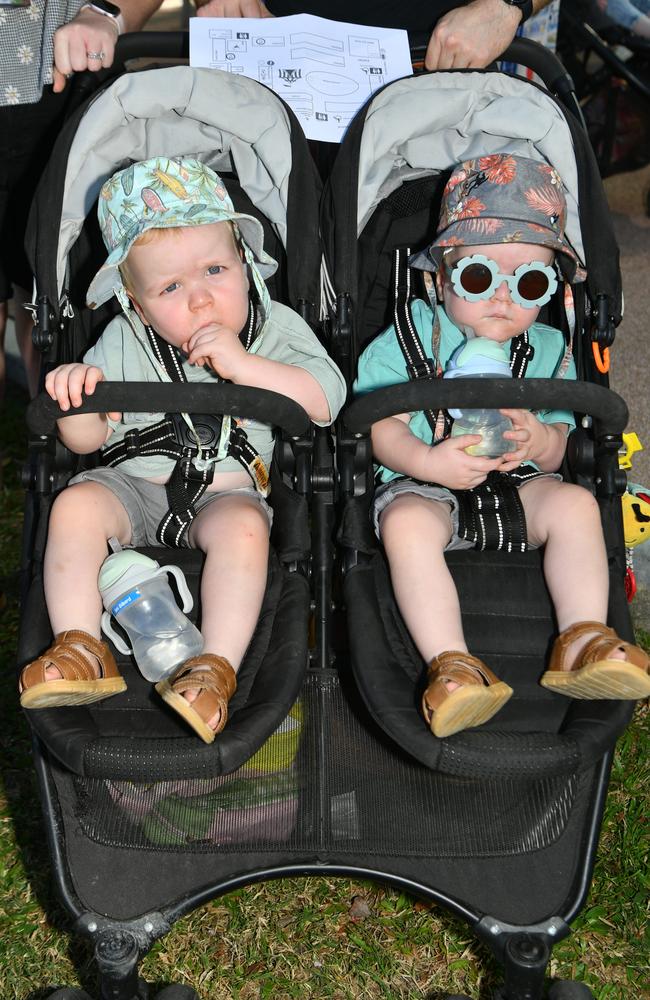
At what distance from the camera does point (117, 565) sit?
2.10 m

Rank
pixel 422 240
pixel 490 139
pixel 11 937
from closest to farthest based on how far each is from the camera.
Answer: pixel 11 937, pixel 490 139, pixel 422 240

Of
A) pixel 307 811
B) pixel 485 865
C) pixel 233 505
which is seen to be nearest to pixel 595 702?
pixel 485 865

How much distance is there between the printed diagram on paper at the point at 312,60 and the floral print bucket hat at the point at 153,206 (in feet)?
1.56

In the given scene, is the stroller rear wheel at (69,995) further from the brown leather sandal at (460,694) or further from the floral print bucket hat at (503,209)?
the floral print bucket hat at (503,209)

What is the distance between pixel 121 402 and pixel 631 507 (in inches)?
60.8

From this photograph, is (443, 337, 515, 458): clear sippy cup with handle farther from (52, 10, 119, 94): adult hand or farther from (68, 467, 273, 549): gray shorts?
(52, 10, 119, 94): adult hand

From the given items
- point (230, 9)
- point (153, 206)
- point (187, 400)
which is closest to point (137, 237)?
point (153, 206)

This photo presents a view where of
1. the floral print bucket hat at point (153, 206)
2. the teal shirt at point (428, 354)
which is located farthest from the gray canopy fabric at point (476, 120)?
the floral print bucket hat at point (153, 206)

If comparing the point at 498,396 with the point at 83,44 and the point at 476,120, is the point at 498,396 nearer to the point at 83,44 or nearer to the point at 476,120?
the point at 476,120

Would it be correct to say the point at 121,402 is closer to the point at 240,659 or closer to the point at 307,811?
the point at 240,659

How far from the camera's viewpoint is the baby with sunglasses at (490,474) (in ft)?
6.37

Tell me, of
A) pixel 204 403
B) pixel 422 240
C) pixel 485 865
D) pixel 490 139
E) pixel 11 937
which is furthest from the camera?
pixel 422 240

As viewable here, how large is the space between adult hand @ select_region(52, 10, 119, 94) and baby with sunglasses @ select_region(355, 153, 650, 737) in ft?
3.20

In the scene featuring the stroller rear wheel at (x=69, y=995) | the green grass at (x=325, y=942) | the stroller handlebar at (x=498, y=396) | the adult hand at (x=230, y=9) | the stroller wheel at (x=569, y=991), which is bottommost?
the green grass at (x=325, y=942)
